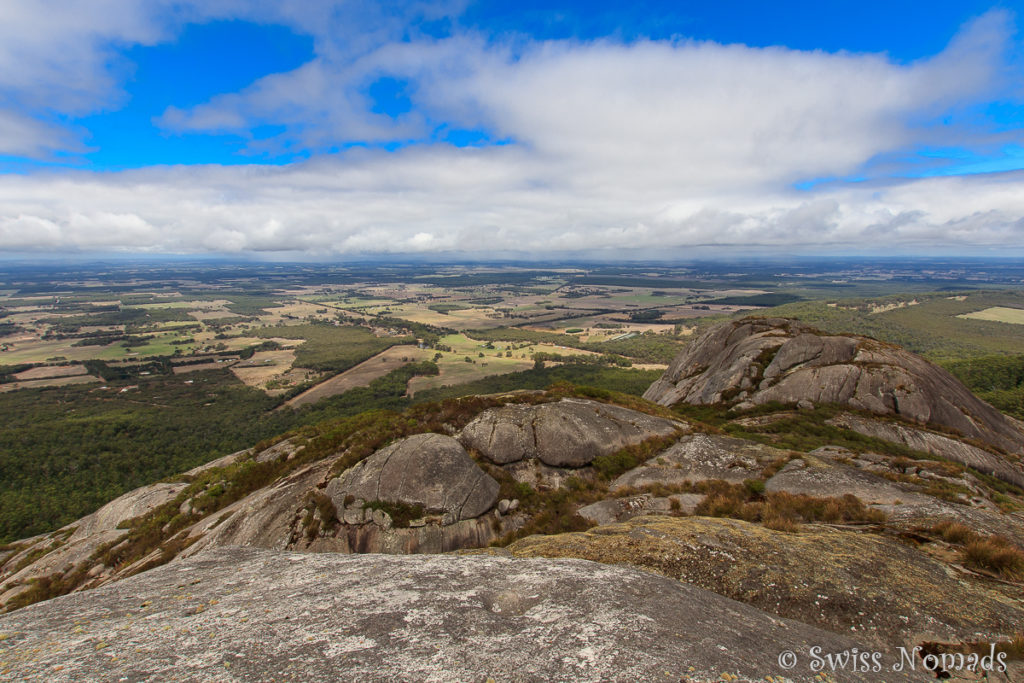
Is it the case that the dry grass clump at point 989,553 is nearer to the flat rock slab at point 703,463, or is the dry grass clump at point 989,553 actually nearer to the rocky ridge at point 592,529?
the rocky ridge at point 592,529

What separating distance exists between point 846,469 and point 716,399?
2411 centimetres

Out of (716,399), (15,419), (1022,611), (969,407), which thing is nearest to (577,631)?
(1022,611)

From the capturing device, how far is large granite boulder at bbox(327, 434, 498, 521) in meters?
20.4

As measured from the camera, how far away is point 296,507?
68.0 feet

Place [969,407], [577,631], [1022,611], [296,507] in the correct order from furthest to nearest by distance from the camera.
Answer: [969,407] → [296,507] → [1022,611] → [577,631]

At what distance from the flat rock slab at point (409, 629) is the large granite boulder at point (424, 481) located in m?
7.29

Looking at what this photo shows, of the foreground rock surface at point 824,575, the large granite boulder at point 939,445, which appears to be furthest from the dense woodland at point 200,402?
the foreground rock surface at point 824,575

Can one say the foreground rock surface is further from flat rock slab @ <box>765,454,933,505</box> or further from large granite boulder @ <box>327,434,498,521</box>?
large granite boulder @ <box>327,434,498,521</box>

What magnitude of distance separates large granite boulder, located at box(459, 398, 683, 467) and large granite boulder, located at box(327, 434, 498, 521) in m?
2.70

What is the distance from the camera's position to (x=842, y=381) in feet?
129

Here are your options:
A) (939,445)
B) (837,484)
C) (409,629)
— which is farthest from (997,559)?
(939,445)

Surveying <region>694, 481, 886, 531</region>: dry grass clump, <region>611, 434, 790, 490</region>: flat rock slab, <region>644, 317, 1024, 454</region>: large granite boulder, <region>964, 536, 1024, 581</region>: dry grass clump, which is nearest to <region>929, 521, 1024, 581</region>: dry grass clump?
<region>964, 536, 1024, 581</region>: dry grass clump

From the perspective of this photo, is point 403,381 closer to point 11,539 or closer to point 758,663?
point 11,539

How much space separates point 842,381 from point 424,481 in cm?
4319
